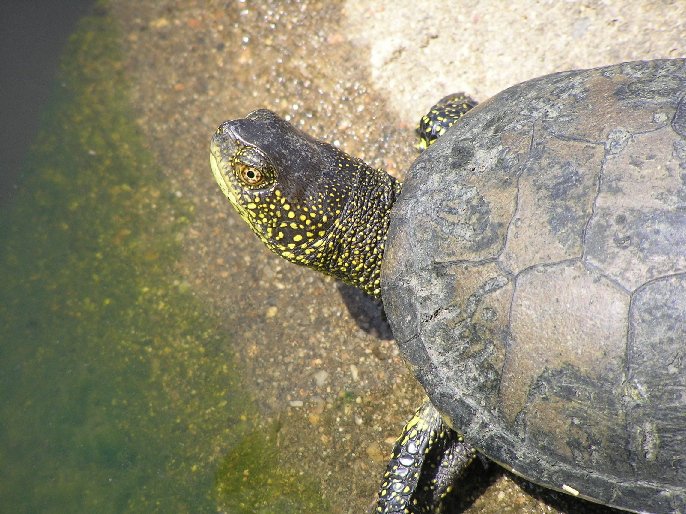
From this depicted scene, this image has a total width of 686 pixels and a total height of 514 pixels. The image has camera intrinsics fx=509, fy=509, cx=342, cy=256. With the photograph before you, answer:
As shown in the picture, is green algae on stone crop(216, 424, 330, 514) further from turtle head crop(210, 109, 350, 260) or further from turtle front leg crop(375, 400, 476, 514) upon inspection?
turtle head crop(210, 109, 350, 260)

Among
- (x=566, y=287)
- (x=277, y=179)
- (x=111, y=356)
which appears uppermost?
(x=277, y=179)

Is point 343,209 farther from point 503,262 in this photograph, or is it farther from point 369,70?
point 369,70

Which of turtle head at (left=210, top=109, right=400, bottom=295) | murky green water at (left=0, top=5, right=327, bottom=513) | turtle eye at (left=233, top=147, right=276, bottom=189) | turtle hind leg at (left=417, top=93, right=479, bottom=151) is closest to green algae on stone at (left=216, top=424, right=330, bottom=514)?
murky green water at (left=0, top=5, right=327, bottom=513)

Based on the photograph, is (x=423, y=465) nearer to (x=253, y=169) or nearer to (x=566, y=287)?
(x=566, y=287)

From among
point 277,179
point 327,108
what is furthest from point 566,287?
point 327,108

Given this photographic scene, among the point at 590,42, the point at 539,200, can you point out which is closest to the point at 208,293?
the point at 539,200

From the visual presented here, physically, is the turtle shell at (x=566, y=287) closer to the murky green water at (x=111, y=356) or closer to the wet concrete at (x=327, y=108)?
the wet concrete at (x=327, y=108)
